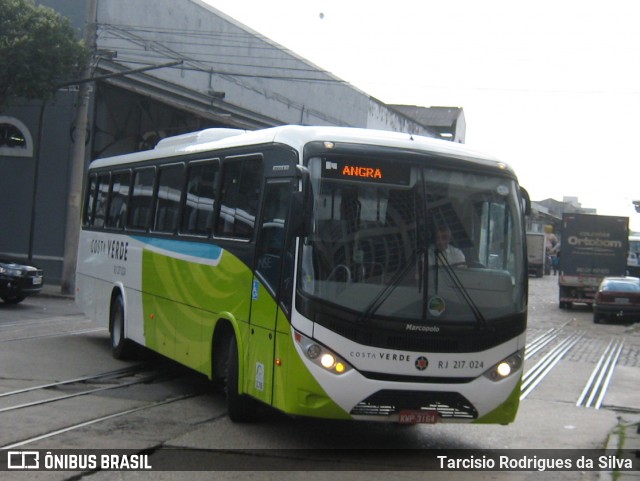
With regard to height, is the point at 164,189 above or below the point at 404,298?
above

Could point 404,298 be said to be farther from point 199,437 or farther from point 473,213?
point 199,437

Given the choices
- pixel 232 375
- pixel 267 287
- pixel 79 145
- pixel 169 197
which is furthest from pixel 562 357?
pixel 79 145

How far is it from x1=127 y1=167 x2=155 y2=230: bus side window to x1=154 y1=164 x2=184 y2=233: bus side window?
0.39 metres

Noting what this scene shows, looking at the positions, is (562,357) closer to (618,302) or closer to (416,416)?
(416,416)

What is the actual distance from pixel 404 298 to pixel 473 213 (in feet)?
3.82

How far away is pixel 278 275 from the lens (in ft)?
29.9

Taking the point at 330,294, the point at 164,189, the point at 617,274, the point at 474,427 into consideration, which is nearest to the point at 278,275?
the point at 330,294

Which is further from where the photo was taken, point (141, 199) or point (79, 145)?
point (79, 145)

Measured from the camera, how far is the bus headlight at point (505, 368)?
898 cm

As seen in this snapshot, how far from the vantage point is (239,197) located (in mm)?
10594

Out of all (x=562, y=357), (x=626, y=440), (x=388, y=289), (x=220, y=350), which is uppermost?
(x=388, y=289)

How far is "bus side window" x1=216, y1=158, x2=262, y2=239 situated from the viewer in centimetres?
1016

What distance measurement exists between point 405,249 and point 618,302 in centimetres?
2492

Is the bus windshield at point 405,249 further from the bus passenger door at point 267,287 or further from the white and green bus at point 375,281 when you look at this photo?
the bus passenger door at point 267,287
